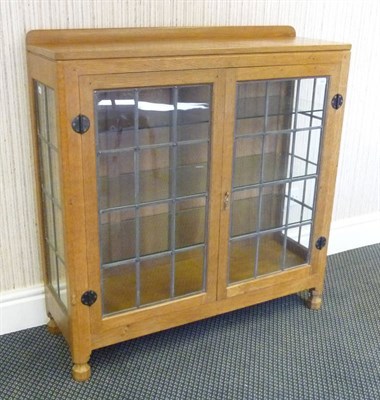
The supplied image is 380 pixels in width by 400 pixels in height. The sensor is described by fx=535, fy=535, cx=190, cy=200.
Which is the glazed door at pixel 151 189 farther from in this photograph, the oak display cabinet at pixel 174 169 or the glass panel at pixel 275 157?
the glass panel at pixel 275 157

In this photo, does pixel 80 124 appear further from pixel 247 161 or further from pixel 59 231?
pixel 247 161

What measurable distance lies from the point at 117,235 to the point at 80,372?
1.45 feet

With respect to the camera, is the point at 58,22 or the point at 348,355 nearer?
the point at 58,22

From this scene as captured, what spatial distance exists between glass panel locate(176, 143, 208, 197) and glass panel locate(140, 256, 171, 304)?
230mm

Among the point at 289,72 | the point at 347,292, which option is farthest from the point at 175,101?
the point at 347,292

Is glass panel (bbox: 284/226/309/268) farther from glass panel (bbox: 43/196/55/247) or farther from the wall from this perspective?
glass panel (bbox: 43/196/55/247)

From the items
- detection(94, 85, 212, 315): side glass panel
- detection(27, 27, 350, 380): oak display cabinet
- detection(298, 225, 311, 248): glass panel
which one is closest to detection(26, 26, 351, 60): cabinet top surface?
detection(27, 27, 350, 380): oak display cabinet

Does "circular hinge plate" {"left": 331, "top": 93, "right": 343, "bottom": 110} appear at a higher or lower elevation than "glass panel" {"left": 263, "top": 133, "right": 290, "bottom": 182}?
higher

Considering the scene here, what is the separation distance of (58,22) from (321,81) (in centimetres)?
86

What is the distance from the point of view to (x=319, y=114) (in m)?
1.79

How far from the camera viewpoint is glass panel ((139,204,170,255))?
1642 millimetres

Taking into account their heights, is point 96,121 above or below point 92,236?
above

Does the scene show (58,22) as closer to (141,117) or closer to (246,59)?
(141,117)

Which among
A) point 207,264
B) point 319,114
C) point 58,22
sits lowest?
point 207,264
